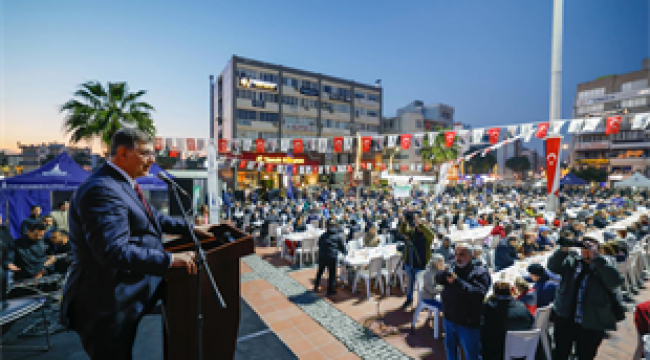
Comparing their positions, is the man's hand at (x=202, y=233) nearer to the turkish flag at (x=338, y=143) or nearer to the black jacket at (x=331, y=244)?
the black jacket at (x=331, y=244)

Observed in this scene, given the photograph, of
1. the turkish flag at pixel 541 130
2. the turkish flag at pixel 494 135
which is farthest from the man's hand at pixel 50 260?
the turkish flag at pixel 541 130

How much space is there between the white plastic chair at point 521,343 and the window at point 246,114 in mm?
38491

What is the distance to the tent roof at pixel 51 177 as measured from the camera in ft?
28.7

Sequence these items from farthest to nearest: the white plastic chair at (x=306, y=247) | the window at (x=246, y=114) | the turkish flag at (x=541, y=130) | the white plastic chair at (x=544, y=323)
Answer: the window at (x=246, y=114)
the turkish flag at (x=541, y=130)
the white plastic chair at (x=306, y=247)
the white plastic chair at (x=544, y=323)

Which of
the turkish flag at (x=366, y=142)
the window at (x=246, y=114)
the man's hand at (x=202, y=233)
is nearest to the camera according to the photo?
the man's hand at (x=202, y=233)

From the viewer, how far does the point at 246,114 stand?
127ft

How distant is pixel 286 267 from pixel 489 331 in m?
6.21

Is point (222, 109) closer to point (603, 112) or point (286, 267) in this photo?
point (286, 267)

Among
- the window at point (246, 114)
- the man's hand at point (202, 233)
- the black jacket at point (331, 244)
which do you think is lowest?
the black jacket at point (331, 244)

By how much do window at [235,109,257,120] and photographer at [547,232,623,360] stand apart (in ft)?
126

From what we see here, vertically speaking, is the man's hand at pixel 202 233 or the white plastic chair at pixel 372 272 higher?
the man's hand at pixel 202 233

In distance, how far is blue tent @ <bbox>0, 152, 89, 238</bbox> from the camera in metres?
8.82

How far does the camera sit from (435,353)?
4.39 m

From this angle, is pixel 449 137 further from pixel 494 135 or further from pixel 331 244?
pixel 331 244
